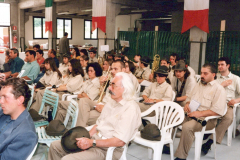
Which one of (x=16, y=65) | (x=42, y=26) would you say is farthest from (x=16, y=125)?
(x=42, y=26)

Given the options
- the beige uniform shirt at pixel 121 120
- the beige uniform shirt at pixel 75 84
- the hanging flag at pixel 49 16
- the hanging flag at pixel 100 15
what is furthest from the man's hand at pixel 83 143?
the hanging flag at pixel 49 16

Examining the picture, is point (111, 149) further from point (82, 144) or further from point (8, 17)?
point (8, 17)

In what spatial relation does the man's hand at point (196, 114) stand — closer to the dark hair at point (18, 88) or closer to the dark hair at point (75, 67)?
the dark hair at point (18, 88)

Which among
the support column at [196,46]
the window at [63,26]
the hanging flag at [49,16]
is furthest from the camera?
the window at [63,26]

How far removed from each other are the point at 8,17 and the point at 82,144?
50.5ft

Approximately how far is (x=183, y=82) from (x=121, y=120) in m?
2.27

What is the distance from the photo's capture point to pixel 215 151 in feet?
11.1

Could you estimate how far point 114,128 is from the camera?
92.2 inches

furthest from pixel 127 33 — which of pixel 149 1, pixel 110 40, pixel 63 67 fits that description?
pixel 149 1

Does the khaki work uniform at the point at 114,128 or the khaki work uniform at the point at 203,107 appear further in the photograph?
the khaki work uniform at the point at 203,107

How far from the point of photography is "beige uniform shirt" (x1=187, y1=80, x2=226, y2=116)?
3253 millimetres

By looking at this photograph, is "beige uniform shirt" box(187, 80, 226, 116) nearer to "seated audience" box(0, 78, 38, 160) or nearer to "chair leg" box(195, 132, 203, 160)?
"chair leg" box(195, 132, 203, 160)

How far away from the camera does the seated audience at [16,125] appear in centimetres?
177

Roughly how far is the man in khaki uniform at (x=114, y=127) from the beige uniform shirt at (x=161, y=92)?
4.95ft
